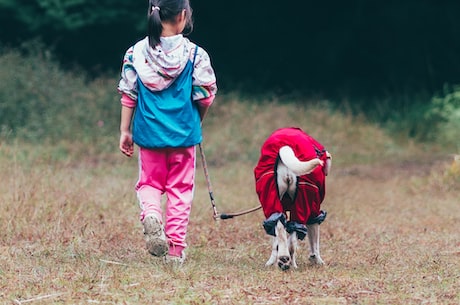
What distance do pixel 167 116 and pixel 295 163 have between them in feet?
2.67

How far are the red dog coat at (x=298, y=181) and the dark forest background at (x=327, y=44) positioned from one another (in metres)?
13.7

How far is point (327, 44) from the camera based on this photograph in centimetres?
2059

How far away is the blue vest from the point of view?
580cm

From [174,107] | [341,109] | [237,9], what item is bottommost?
[341,109]

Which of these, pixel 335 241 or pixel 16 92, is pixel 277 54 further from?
pixel 335 241

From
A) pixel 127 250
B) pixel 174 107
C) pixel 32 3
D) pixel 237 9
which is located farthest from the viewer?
pixel 237 9

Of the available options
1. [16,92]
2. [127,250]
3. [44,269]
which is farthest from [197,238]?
[16,92]

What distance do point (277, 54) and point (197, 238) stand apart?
13472mm

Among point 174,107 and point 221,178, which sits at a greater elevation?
point 174,107

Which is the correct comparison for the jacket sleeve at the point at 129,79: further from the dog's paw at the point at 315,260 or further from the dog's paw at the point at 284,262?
the dog's paw at the point at 315,260

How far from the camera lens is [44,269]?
540 cm

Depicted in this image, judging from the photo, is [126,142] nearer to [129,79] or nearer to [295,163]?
[129,79]

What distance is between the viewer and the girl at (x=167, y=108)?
5809 mm

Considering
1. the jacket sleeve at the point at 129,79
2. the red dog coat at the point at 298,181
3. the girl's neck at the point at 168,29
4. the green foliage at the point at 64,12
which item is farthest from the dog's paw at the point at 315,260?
the green foliage at the point at 64,12
